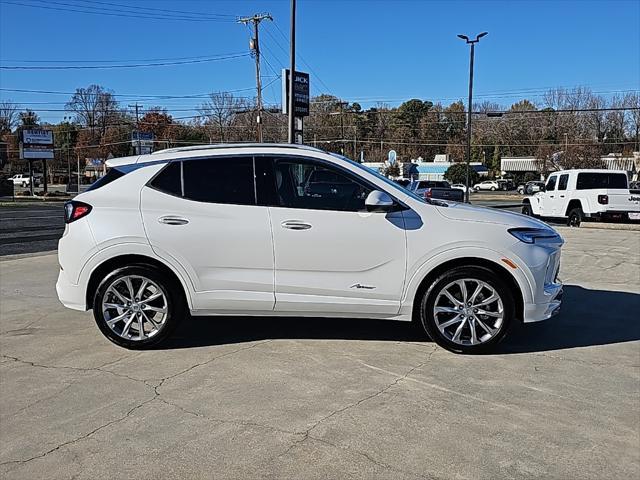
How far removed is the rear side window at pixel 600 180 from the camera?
19906 mm

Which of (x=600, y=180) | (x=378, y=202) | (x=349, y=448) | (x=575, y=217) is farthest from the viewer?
(x=575, y=217)

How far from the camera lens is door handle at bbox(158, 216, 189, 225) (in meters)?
5.34

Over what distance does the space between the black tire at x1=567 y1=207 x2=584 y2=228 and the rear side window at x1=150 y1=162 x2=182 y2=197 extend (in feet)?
57.7

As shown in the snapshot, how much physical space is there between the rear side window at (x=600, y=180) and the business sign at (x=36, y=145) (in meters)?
47.7

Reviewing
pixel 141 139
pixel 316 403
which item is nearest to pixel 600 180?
pixel 316 403

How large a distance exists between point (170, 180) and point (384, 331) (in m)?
2.58

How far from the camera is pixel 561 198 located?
67.4 ft

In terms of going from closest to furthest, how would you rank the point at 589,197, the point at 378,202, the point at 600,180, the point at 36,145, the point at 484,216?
the point at 378,202 < the point at 484,216 < the point at 589,197 < the point at 600,180 < the point at 36,145

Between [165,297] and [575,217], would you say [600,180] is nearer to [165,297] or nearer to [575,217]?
[575,217]

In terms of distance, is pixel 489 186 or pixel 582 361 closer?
pixel 582 361

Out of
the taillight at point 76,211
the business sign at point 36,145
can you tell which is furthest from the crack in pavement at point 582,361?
the business sign at point 36,145

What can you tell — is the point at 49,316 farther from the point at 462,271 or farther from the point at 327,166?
the point at 462,271

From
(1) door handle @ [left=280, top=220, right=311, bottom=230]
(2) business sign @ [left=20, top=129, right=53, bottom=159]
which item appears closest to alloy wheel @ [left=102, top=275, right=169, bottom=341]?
(1) door handle @ [left=280, top=220, right=311, bottom=230]

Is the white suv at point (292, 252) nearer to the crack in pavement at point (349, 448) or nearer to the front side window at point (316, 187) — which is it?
the front side window at point (316, 187)
